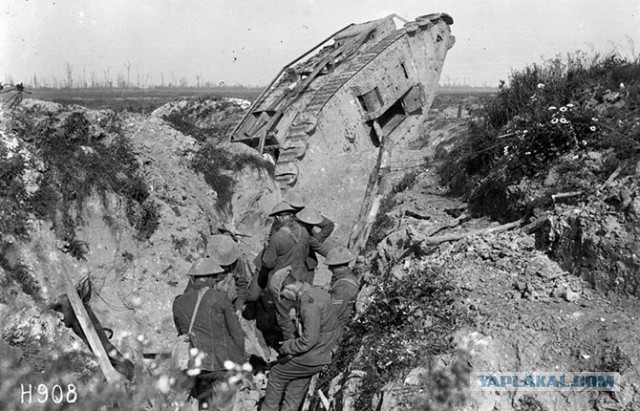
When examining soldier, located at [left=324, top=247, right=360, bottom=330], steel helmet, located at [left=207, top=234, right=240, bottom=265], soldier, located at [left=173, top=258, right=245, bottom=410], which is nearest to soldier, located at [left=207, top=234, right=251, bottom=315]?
steel helmet, located at [left=207, top=234, right=240, bottom=265]

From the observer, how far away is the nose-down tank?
10805mm

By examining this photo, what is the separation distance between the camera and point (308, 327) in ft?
17.8

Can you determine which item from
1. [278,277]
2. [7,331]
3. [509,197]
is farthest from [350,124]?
[7,331]

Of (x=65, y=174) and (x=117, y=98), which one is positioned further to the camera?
(x=117, y=98)

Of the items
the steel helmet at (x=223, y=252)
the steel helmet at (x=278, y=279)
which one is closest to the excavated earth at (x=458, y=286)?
the steel helmet at (x=278, y=279)

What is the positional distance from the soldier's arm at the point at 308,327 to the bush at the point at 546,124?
3.67 metres

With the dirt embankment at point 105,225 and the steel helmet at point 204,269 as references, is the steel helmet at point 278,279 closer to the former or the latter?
the steel helmet at point 204,269

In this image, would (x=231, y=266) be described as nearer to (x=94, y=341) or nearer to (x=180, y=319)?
(x=180, y=319)

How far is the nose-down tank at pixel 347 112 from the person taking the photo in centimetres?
1080

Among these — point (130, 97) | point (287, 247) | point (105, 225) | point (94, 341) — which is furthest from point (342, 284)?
point (130, 97)

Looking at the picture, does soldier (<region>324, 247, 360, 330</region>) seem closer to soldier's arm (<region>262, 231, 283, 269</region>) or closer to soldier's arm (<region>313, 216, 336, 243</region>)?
soldier's arm (<region>262, 231, 283, 269</region>)

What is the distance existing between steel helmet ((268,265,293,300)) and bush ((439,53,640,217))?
10.0ft

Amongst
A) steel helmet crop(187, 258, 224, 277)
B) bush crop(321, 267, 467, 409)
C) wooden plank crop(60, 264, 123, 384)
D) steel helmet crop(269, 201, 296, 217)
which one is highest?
steel helmet crop(269, 201, 296, 217)

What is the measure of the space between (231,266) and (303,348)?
1783mm
